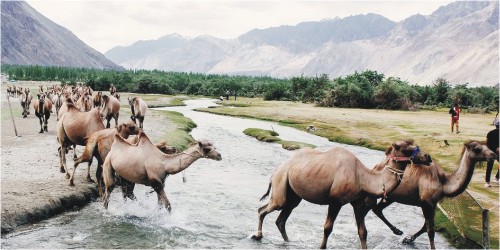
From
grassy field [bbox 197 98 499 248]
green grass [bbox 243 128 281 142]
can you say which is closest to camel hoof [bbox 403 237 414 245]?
grassy field [bbox 197 98 499 248]

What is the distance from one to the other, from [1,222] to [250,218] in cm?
732

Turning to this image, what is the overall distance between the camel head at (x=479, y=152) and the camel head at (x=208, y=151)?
21.4 feet

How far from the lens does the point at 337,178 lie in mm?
11422

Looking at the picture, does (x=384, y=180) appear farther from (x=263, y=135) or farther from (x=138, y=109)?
(x=263, y=135)

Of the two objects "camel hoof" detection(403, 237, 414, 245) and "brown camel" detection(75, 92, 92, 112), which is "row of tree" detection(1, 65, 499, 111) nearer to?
"brown camel" detection(75, 92, 92, 112)

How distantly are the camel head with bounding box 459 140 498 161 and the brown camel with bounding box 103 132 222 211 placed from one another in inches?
280

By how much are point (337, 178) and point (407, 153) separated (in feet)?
5.70

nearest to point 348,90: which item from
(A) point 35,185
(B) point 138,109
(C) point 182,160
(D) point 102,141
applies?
(B) point 138,109

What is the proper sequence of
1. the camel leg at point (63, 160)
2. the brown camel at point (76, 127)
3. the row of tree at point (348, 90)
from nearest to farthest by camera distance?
the camel leg at point (63, 160)
the brown camel at point (76, 127)
the row of tree at point (348, 90)

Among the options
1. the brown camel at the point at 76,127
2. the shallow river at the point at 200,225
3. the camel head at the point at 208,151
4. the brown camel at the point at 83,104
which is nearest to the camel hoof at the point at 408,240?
the shallow river at the point at 200,225

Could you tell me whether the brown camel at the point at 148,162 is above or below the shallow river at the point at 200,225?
above

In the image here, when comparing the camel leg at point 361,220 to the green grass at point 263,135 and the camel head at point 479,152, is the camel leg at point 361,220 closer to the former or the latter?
the camel head at point 479,152

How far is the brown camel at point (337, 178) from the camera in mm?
11227

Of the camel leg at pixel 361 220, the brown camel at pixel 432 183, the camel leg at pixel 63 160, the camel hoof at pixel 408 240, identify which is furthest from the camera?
the camel leg at pixel 63 160
